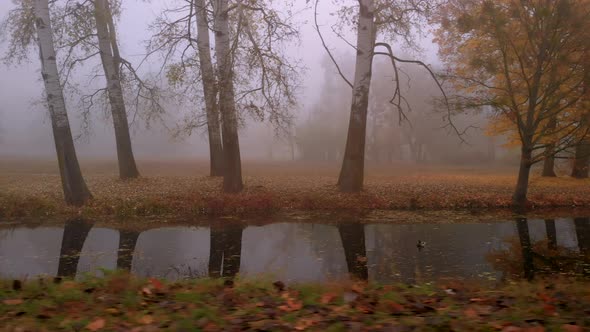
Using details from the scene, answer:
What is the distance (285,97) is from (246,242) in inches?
259

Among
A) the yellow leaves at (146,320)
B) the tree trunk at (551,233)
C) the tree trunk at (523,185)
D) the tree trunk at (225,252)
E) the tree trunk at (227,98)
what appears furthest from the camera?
the tree trunk at (523,185)

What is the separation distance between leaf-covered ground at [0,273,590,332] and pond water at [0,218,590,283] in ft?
5.33

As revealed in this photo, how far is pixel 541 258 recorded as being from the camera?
9008mm

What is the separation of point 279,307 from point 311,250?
4917 millimetres

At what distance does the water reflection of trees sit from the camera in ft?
26.2

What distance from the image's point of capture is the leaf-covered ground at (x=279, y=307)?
4.21 m

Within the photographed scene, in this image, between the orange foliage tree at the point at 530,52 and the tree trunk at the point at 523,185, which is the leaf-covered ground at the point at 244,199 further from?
the orange foliage tree at the point at 530,52

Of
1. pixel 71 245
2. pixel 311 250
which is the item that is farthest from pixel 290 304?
pixel 71 245

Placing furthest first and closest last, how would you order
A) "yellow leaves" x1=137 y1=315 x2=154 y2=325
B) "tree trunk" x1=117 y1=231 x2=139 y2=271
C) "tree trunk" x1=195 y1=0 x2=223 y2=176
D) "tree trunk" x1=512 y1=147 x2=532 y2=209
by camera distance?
"tree trunk" x1=512 y1=147 x2=532 y2=209 < "tree trunk" x1=195 y1=0 x2=223 y2=176 < "tree trunk" x1=117 y1=231 x2=139 y2=271 < "yellow leaves" x1=137 y1=315 x2=154 y2=325

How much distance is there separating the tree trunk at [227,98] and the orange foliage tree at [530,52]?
7.77 metres

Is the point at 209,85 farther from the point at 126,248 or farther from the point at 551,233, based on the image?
the point at 551,233

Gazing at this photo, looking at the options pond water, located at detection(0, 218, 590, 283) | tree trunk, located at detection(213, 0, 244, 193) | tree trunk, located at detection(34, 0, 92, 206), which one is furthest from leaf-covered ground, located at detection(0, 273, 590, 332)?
tree trunk, located at detection(213, 0, 244, 193)

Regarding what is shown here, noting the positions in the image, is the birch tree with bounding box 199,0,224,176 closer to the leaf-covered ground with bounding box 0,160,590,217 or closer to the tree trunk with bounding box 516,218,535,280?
the leaf-covered ground with bounding box 0,160,590,217

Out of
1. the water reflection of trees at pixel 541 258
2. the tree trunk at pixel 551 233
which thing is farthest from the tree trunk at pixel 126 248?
the tree trunk at pixel 551 233
